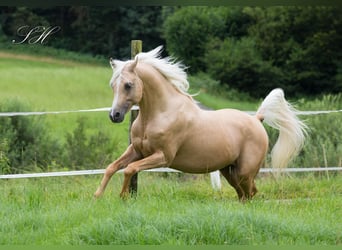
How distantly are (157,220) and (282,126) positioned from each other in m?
3.16

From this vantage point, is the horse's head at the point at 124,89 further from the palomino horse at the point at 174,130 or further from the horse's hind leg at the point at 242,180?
the horse's hind leg at the point at 242,180

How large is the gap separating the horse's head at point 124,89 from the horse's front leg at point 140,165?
53 centimetres

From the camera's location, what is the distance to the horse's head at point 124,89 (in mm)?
7148

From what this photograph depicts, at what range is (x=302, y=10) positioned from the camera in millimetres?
32312

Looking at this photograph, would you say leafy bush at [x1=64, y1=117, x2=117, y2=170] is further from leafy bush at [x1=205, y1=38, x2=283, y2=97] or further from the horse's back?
leafy bush at [x1=205, y1=38, x2=283, y2=97]

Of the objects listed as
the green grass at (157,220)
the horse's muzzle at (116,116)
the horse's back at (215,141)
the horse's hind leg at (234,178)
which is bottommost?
the horse's hind leg at (234,178)

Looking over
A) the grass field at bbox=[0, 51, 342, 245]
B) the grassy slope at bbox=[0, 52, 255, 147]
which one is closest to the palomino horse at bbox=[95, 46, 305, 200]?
the grass field at bbox=[0, 51, 342, 245]

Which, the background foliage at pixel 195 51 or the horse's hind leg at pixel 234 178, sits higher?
the horse's hind leg at pixel 234 178

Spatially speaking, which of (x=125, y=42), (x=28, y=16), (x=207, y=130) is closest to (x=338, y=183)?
(x=207, y=130)

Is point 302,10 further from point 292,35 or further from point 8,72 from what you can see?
point 8,72

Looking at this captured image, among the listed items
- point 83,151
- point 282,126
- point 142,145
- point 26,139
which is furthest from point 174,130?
point 83,151

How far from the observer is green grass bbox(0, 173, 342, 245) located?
5.80 m

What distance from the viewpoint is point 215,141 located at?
783 cm

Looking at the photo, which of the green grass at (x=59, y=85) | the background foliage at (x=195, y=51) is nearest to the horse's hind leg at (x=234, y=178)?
the background foliage at (x=195, y=51)
